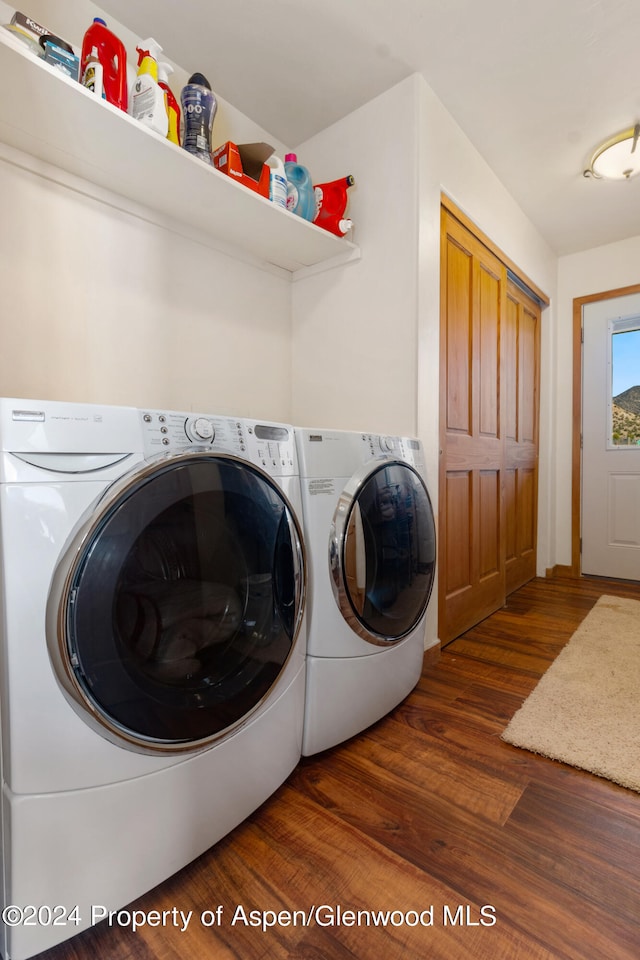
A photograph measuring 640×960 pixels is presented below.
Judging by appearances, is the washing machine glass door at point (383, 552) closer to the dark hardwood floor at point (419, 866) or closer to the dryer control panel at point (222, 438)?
the dryer control panel at point (222, 438)

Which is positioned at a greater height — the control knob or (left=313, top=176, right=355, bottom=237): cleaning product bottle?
(left=313, top=176, right=355, bottom=237): cleaning product bottle

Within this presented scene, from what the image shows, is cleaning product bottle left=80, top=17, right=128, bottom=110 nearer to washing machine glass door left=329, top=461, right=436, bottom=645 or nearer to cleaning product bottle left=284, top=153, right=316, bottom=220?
cleaning product bottle left=284, top=153, right=316, bottom=220

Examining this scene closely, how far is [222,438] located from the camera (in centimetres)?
93

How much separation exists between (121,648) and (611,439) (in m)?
3.46

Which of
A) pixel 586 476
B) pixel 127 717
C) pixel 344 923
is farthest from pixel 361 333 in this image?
pixel 586 476

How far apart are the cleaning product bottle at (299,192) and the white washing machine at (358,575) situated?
1.03m

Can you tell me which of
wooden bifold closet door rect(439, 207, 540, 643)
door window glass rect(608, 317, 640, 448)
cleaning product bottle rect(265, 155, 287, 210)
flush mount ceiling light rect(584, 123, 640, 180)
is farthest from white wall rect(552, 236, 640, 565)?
cleaning product bottle rect(265, 155, 287, 210)

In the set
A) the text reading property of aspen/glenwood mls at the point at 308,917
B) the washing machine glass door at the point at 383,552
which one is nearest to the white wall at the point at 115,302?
the washing machine glass door at the point at 383,552

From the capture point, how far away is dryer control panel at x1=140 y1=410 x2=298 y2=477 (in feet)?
2.67

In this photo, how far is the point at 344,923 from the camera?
31.4 inches

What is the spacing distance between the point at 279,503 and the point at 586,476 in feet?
10.00

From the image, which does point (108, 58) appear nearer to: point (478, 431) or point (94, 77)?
point (94, 77)

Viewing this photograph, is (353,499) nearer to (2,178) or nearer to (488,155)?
(2,178)

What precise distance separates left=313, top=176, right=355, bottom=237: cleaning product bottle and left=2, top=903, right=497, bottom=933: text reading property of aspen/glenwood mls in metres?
2.06
